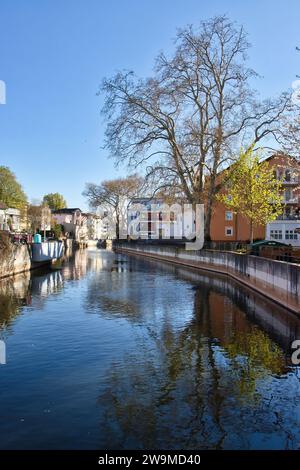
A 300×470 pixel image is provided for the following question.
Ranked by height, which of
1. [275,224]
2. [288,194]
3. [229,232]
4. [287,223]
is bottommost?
[229,232]

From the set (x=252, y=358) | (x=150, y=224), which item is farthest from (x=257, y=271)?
(x=150, y=224)

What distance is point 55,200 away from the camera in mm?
186875

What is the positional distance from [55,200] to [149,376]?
180913 millimetres

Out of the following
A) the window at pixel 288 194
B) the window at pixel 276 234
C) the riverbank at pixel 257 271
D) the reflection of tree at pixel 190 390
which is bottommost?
the reflection of tree at pixel 190 390

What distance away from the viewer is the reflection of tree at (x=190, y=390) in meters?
7.46

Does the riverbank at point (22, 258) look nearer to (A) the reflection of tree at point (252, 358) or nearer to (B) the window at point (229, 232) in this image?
(A) the reflection of tree at point (252, 358)

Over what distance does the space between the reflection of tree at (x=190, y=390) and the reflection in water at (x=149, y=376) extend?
0.02 m

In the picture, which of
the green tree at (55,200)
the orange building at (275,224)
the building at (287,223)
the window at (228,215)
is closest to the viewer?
the orange building at (275,224)

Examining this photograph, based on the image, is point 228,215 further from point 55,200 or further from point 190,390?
point 55,200

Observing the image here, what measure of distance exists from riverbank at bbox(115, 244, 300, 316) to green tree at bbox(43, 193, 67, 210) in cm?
13737

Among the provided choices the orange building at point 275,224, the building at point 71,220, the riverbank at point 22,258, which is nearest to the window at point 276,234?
the orange building at point 275,224

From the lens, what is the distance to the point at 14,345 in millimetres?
13289
